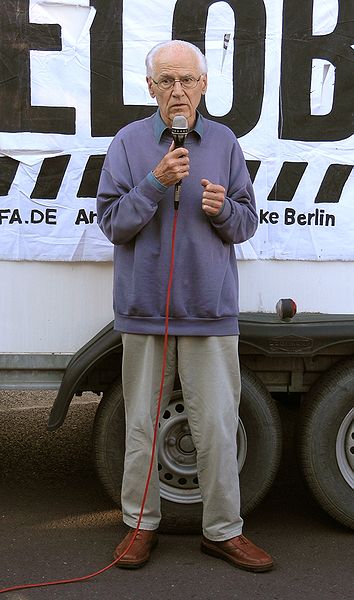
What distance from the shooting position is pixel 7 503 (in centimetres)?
471

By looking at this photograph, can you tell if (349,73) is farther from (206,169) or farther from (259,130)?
(206,169)

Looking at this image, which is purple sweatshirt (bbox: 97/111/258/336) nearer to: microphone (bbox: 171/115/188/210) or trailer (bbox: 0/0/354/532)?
microphone (bbox: 171/115/188/210)

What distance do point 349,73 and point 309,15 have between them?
33 cm

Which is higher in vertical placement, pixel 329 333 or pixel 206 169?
pixel 206 169

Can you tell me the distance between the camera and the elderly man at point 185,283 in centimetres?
364

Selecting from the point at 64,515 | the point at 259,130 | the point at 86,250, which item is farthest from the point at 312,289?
the point at 64,515

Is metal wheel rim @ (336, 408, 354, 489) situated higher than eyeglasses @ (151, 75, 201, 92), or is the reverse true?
eyeglasses @ (151, 75, 201, 92)

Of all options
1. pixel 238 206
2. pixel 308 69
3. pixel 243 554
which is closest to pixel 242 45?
pixel 308 69

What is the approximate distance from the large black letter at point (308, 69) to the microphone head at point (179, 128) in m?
0.85

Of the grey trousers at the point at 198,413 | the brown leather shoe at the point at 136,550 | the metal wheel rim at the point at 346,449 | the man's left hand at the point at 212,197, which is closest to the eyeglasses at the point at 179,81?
the man's left hand at the point at 212,197

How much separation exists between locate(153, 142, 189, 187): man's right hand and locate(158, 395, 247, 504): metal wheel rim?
1139 mm

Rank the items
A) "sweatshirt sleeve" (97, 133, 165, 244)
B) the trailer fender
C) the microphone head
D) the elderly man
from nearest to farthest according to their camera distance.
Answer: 1. the microphone head
2. "sweatshirt sleeve" (97, 133, 165, 244)
3. the elderly man
4. the trailer fender

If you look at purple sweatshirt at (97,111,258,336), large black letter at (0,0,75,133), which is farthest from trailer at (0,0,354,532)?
purple sweatshirt at (97,111,258,336)

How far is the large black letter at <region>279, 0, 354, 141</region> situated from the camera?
4090 millimetres
